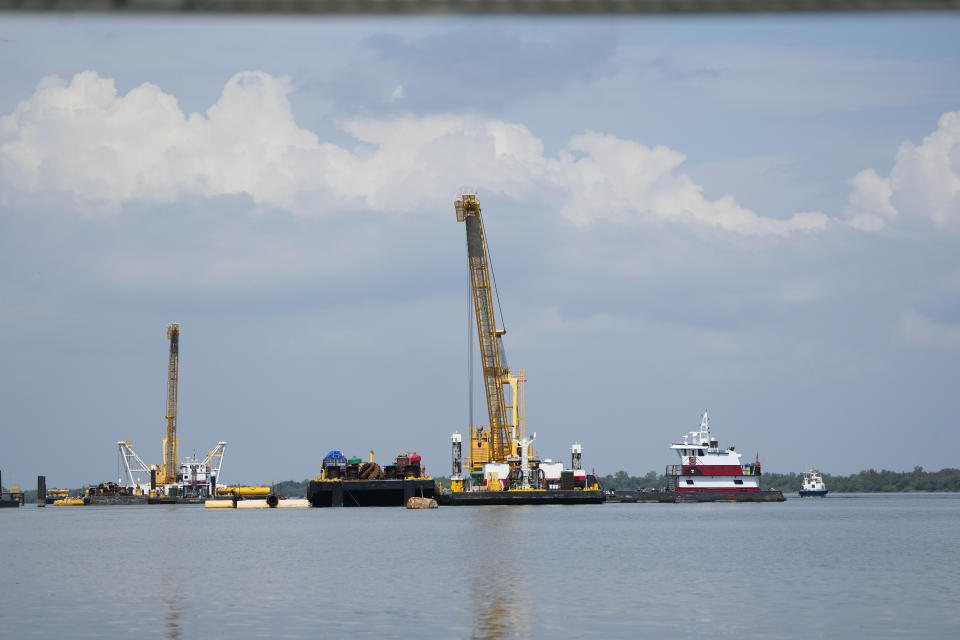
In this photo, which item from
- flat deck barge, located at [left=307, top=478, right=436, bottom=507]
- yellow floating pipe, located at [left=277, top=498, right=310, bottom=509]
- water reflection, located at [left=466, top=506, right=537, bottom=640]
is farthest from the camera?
yellow floating pipe, located at [left=277, top=498, right=310, bottom=509]

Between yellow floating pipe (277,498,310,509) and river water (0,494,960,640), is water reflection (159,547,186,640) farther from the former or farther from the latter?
yellow floating pipe (277,498,310,509)

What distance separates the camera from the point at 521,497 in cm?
16050

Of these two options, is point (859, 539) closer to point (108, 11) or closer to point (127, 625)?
point (127, 625)

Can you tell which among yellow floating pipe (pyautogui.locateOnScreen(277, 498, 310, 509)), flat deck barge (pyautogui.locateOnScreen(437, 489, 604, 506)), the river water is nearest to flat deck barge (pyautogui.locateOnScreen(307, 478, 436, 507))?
flat deck barge (pyautogui.locateOnScreen(437, 489, 604, 506))

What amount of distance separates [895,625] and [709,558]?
30.0 metres

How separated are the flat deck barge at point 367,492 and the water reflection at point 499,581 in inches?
2388

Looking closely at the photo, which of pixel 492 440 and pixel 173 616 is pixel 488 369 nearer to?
pixel 492 440

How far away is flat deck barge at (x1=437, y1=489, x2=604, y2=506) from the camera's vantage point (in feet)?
524

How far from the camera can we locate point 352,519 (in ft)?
432

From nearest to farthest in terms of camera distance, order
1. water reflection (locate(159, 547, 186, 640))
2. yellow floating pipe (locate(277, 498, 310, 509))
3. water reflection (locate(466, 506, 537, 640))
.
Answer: water reflection (locate(159, 547, 186, 640)), water reflection (locate(466, 506, 537, 640)), yellow floating pipe (locate(277, 498, 310, 509))

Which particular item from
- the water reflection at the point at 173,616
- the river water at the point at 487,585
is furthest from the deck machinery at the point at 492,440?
the water reflection at the point at 173,616

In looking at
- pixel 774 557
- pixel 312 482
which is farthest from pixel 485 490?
pixel 774 557

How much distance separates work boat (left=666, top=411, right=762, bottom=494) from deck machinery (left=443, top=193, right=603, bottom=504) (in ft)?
43.1

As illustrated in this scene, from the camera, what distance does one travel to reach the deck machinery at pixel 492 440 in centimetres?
16088
